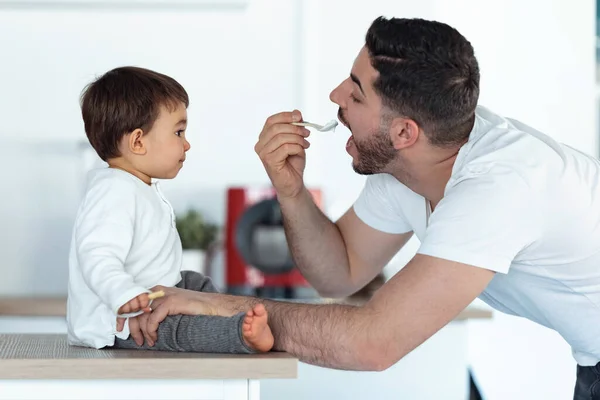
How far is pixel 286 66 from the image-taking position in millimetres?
3051

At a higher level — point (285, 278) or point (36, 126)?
point (36, 126)

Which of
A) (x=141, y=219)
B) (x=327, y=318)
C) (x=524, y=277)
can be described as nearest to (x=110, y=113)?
(x=141, y=219)

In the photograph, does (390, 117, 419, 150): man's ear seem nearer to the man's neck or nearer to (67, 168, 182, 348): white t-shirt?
the man's neck

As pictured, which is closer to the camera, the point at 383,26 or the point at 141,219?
the point at 141,219

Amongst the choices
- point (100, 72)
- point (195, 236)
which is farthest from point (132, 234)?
point (100, 72)

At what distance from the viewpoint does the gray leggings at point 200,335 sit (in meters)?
1.22

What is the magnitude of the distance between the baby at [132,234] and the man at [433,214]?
0.06 meters

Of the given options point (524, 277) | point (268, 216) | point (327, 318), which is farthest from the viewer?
point (268, 216)

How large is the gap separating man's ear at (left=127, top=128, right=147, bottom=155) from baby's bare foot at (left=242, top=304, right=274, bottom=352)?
36 centimetres

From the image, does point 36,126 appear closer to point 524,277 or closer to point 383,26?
point 383,26

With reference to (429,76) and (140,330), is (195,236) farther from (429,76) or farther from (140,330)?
(140,330)

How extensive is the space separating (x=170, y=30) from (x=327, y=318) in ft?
6.04

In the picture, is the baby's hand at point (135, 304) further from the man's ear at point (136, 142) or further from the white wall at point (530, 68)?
the white wall at point (530, 68)

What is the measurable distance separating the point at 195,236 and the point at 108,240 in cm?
153
